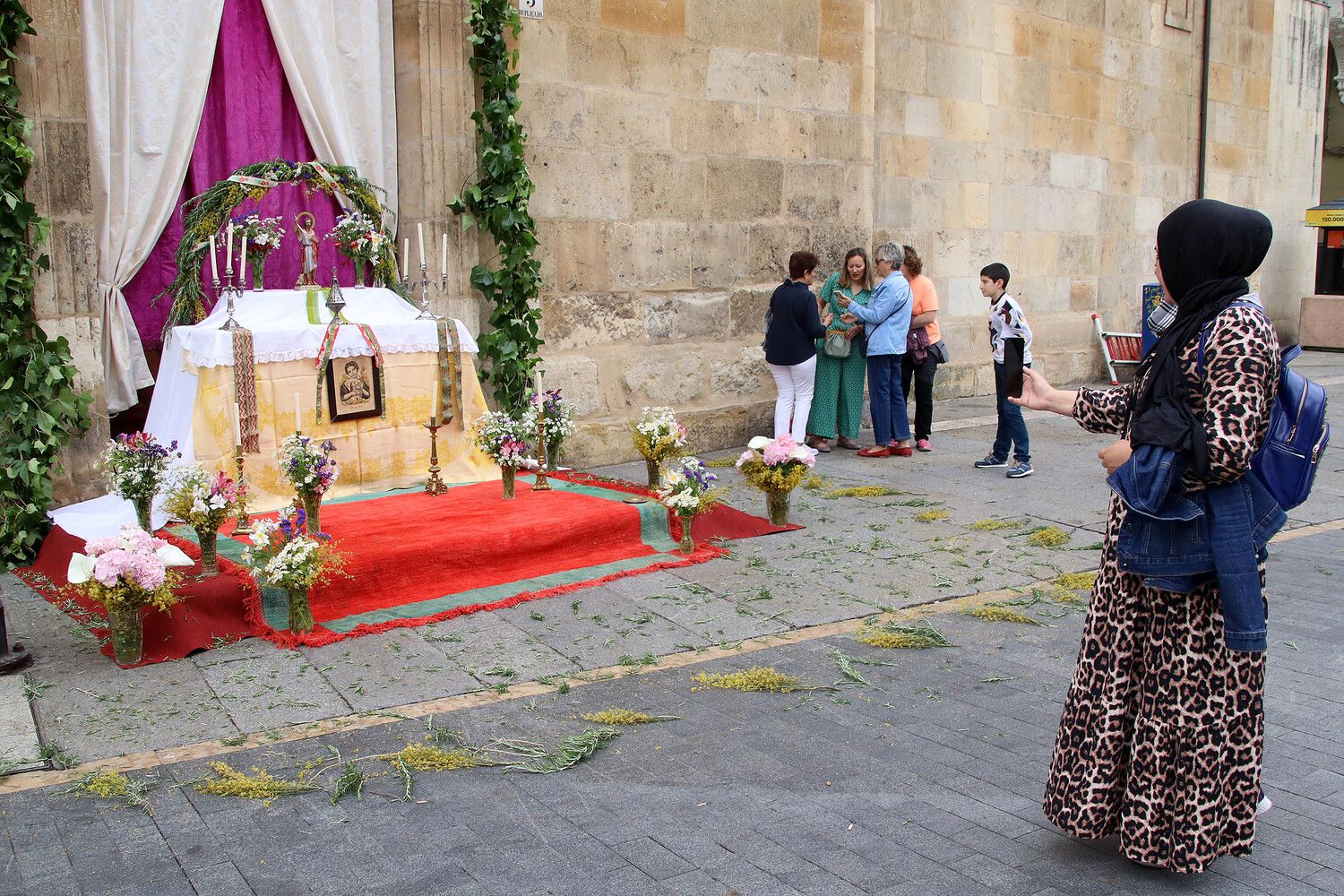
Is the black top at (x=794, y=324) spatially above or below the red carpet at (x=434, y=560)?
above

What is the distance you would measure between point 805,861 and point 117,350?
575cm

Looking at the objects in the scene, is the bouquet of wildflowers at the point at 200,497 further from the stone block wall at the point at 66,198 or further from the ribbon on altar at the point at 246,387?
the stone block wall at the point at 66,198

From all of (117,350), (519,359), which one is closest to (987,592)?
(519,359)

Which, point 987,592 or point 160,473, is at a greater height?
point 160,473

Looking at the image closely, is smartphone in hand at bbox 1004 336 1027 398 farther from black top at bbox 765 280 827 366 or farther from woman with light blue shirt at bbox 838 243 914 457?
woman with light blue shirt at bbox 838 243 914 457

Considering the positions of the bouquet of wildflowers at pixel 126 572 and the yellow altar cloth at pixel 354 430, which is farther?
the yellow altar cloth at pixel 354 430

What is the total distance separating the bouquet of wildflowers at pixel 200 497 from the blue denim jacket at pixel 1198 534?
426cm

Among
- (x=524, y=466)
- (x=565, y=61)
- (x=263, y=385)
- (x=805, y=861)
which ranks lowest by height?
(x=805, y=861)

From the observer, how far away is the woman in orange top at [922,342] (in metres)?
10.7


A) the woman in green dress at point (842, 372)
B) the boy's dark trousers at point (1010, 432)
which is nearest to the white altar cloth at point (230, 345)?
the woman in green dress at point (842, 372)

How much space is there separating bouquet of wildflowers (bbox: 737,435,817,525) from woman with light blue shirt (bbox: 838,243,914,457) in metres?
2.62

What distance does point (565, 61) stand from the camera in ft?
31.4

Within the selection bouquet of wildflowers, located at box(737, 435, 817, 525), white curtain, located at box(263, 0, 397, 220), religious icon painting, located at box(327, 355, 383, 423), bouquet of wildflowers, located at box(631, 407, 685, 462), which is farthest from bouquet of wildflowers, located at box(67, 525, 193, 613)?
white curtain, located at box(263, 0, 397, 220)

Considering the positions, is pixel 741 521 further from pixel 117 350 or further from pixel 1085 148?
pixel 1085 148
